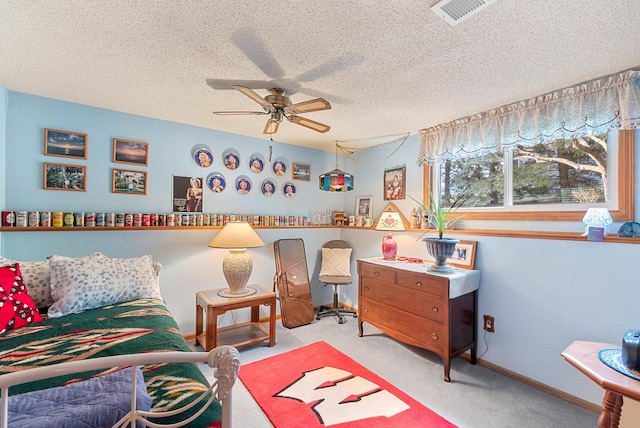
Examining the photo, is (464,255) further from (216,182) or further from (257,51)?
(216,182)

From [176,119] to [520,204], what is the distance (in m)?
3.37

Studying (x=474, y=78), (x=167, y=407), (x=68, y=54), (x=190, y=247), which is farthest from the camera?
(x=190, y=247)

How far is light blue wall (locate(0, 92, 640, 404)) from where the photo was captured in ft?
6.26

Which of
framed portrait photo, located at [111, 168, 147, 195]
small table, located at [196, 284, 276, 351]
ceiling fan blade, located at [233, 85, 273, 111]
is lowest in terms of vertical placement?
small table, located at [196, 284, 276, 351]

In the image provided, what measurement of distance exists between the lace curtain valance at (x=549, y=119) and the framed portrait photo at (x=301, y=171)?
5.56ft

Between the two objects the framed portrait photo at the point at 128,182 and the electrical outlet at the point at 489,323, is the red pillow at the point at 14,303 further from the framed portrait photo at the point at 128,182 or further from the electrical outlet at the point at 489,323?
the electrical outlet at the point at 489,323

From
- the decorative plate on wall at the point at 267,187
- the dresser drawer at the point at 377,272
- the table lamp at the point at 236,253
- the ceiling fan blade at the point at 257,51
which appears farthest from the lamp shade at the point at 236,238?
the ceiling fan blade at the point at 257,51

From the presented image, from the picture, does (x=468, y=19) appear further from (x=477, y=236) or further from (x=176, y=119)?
(x=176, y=119)

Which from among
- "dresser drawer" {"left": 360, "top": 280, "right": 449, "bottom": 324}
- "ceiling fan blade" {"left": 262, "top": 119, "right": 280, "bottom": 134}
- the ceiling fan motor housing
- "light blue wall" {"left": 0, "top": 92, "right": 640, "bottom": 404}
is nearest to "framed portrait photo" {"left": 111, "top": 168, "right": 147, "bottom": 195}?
"light blue wall" {"left": 0, "top": 92, "right": 640, "bottom": 404}

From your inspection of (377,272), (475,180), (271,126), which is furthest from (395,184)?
(271,126)

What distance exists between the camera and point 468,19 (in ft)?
4.32

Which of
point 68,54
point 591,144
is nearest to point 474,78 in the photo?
point 591,144

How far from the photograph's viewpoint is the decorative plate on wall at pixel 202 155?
9.75 feet

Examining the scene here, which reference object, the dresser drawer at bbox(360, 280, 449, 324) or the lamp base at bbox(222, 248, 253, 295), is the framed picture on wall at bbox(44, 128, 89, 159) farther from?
the dresser drawer at bbox(360, 280, 449, 324)
